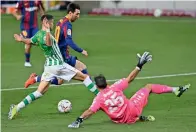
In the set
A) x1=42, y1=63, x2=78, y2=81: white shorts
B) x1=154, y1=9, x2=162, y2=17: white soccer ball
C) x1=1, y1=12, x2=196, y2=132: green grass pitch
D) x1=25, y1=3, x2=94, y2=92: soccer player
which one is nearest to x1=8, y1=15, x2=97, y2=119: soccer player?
x1=42, y1=63, x2=78, y2=81: white shorts

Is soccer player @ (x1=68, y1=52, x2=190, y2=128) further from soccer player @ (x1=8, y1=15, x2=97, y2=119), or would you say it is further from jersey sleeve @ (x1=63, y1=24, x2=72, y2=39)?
jersey sleeve @ (x1=63, y1=24, x2=72, y2=39)

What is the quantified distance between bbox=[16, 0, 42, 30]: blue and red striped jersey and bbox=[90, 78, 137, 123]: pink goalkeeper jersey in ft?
36.0

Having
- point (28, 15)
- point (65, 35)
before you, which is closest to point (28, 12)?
point (28, 15)

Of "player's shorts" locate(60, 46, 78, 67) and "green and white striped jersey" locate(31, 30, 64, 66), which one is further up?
"green and white striped jersey" locate(31, 30, 64, 66)

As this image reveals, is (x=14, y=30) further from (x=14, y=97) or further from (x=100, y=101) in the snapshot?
(x=100, y=101)

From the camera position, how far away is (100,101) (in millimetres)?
12602

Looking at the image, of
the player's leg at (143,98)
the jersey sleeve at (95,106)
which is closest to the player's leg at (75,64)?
the player's leg at (143,98)

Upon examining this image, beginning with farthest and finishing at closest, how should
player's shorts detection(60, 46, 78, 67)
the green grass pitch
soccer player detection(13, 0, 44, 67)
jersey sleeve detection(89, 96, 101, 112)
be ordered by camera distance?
soccer player detection(13, 0, 44, 67) < player's shorts detection(60, 46, 78, 67) < the green grass pitch < jersey sleeve detection(89, 96, 101, 112)

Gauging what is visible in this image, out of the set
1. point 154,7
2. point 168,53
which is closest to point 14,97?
point 168,53

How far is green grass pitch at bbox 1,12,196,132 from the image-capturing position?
42.9 ft

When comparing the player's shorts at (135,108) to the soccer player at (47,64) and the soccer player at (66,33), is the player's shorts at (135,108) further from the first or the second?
the soccer player at (66,33)

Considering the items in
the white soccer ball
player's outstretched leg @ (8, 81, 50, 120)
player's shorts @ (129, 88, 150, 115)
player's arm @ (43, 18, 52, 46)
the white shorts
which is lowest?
the white soccer ball

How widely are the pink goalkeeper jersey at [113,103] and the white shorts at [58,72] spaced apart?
154 centimetres

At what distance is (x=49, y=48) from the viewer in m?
13.8
